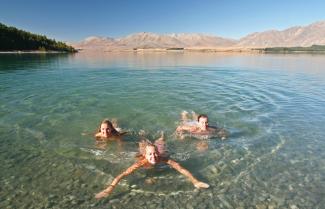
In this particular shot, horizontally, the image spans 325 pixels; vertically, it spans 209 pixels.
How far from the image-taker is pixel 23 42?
9338cm

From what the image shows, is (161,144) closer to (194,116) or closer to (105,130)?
(105,130)

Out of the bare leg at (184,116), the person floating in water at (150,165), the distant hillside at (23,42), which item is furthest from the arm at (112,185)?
the distant hillside at (23,42)

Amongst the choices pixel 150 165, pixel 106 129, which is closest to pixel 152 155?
pixel 150 165

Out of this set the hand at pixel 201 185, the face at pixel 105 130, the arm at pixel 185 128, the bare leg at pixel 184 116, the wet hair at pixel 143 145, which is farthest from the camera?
the bare leg at pixel 184 116

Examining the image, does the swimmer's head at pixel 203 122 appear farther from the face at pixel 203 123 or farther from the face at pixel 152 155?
the face at pixel 152 155

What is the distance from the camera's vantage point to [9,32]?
303ft

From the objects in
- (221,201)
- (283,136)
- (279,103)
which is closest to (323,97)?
(279,103)

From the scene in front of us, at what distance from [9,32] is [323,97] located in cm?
9658

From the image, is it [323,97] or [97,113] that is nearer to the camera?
[97,113]

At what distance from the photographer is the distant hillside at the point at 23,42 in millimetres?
86169

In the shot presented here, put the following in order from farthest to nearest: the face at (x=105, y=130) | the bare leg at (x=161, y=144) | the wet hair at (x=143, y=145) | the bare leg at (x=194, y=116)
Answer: the bare leg at (x=194, y=116) → the face at (x=105, y=130) → the wet hair at (x=143, y=145) → the bare leg at (x=161, y=144)

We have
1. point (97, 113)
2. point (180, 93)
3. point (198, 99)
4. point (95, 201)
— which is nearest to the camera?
point (95, 201)

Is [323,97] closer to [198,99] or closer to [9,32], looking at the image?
[198,99]

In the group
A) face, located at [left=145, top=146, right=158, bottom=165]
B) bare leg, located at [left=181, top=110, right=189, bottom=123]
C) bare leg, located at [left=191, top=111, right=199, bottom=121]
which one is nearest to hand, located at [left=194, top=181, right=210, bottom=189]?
face, located at [left=145, top=146, right=158, bottom=165]
